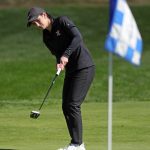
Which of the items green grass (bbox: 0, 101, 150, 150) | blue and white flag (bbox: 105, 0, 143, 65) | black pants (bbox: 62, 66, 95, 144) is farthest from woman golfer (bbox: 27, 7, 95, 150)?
blue and white flag (bbox: 105, 0, 143, 65)

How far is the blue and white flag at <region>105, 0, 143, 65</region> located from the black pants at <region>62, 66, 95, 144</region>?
207 centimetres

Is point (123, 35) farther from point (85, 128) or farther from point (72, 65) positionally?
point (85, 128)

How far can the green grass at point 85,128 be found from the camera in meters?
10.4

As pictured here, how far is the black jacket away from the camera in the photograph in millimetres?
9531

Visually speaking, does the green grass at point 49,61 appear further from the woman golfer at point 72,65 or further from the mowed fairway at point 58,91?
the woman golfer at point 72,65

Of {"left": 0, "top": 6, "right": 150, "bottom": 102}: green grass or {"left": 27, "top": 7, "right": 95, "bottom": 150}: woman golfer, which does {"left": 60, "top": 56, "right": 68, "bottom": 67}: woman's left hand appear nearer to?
{"left": 27, "top": 7, "right": 95, "bottom": 150}: woman golfer

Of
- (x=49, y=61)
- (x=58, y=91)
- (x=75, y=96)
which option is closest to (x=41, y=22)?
(x=75, y=96)

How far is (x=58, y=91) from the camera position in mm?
19703

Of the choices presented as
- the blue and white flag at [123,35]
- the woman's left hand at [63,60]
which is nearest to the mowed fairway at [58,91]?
the woman's left hand at [63,60]

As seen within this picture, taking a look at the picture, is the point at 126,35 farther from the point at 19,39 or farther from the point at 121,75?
the point at 19,39

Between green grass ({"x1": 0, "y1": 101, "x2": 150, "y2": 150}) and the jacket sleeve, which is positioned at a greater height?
the jacket sleeve

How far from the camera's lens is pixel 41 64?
77.8ft

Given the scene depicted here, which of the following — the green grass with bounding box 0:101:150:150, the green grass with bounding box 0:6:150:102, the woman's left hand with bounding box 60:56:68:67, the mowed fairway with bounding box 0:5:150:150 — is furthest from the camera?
the green grass with bounding box 0:6:150:102

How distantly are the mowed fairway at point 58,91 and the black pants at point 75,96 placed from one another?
1.26 feet
